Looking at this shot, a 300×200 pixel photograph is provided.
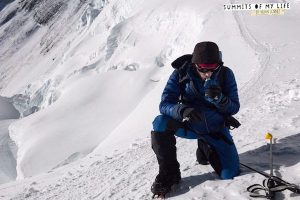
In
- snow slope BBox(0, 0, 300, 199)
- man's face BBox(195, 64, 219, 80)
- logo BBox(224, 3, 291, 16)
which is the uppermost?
logo BBox(224, 3, 291, 16)

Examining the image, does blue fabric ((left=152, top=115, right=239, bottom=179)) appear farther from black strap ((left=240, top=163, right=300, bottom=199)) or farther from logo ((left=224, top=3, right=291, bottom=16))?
logo ((left=224, top=3, right=291, bottom=16))

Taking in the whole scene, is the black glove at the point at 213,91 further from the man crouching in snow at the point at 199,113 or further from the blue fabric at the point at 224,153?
the blue fabric at the point at 224,153

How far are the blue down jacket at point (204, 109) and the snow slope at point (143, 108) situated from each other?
0.23m

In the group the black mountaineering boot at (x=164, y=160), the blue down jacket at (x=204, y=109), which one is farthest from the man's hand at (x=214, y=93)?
the black mountaineering boot at (x=164, y=160)

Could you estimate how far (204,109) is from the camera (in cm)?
436

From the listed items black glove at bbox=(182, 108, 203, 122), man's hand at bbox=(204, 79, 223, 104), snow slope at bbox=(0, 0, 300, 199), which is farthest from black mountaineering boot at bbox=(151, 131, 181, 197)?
man's hand at bbox=(204, 79, 223, 104)

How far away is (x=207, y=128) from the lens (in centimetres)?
432

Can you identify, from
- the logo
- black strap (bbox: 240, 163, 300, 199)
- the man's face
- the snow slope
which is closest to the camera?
black strap (bbox: 240, 163, 300, 199)

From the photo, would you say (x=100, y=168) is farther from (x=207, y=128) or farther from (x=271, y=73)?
(x=271, y=73)

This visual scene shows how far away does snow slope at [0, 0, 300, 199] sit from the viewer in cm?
498

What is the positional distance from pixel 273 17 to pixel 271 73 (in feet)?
21.1

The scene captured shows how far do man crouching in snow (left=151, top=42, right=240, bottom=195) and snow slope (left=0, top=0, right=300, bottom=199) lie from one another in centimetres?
19

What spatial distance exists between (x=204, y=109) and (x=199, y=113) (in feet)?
1.04

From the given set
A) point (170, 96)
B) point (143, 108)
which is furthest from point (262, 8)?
point (170, 96)
